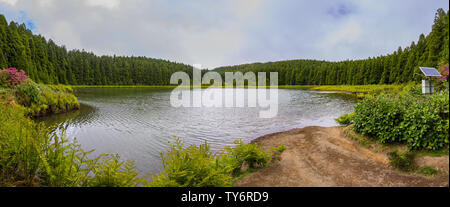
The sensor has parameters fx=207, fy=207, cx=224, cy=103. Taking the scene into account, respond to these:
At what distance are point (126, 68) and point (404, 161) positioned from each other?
139 meters

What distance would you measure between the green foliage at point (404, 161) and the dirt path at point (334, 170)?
7.0 inches

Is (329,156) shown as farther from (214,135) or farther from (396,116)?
(214,135)

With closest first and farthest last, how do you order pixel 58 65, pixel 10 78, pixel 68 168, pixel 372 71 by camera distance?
pixel 68 168, pixel 10 78, pixel 372 71, pixel 58 65

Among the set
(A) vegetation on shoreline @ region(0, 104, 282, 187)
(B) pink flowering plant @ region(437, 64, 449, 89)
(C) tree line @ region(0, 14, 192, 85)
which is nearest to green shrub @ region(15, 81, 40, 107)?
(A) vegetation on shoreline @ region(0, 104, 282, 187)

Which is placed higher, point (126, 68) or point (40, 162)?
point (126, 68)

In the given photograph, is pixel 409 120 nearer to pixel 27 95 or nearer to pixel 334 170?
pixel 334 170

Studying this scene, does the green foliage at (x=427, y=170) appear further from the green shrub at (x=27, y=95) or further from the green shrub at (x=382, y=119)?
the green shrub at (x=27, y=95)

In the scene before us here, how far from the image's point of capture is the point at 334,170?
5863 millimetres

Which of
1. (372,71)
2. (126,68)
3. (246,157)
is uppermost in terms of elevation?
(126,68)

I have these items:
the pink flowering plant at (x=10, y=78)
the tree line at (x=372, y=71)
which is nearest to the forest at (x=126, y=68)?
the tree line at (x=372, y=71)

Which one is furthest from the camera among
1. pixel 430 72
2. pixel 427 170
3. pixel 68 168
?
pixel 430 72

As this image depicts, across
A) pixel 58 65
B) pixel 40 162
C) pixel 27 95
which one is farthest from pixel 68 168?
pixel 58 65
